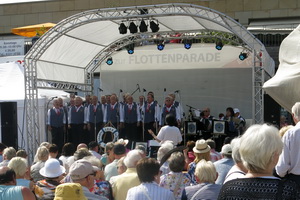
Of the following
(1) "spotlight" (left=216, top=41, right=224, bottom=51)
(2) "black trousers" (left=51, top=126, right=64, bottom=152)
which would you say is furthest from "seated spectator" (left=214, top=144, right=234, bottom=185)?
(2) "black trousers" (left=51, top=126, right=64, bottom=152)

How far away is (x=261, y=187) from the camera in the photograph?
2.53 meters

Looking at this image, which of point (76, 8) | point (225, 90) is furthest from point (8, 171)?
point (76, 8)

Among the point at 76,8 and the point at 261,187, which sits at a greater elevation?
the point at 76,8

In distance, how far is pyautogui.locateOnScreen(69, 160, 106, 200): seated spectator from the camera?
440cm

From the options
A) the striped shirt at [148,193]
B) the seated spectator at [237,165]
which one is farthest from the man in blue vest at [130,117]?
the seated spectator at [237,165]

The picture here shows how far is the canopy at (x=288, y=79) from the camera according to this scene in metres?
4.52

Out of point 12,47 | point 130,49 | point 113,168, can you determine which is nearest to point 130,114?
point 130,49

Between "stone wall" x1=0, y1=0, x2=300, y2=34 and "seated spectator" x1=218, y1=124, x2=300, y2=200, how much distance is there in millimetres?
26567

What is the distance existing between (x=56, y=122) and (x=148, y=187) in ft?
37.4

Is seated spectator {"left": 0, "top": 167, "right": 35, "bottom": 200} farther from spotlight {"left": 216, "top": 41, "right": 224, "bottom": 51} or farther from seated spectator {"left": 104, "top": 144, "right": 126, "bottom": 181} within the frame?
spotlight {"left": 216, "top": 41, "right": 224, "bottom": 51}

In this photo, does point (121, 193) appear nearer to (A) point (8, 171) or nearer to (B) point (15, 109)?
(A) point (8, 171)

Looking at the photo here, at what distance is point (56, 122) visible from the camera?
1525 centimetres

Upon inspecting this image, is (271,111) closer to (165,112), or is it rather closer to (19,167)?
(165,112)

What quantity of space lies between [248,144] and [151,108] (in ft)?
40.0
